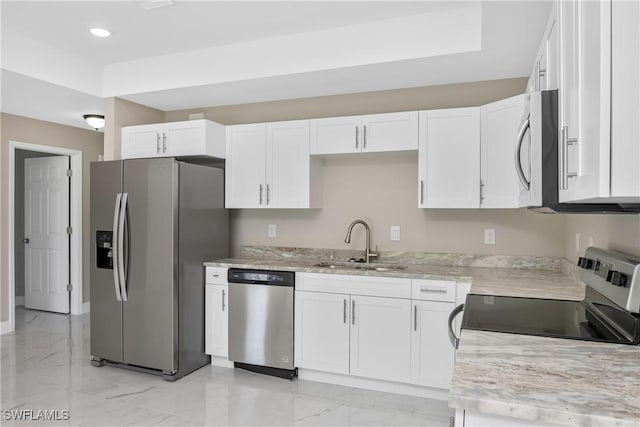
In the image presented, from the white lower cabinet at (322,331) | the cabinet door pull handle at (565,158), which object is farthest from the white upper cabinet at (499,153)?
the cabinet door pull handle at (565,158)

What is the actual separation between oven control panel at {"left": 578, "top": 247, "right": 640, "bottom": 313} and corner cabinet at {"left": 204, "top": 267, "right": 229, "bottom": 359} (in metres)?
2.64

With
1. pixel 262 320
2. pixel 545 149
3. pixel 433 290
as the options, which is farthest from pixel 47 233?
pixel 545 149

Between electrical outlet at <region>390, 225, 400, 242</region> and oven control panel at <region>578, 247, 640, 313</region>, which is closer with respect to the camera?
oven control panel at <region>578, 247, 640, 313</region>

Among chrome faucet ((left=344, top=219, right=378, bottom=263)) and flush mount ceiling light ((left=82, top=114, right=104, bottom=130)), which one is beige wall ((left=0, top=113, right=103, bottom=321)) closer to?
flush mount ceiling light ((left=82, top=114, right=104, bottom=130))

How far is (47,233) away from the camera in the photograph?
5656 mm

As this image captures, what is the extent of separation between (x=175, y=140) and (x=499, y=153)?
8.74 ft

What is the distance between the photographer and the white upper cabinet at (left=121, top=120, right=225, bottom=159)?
3775 mm

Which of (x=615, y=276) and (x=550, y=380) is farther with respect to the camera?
(x=615, y=276)

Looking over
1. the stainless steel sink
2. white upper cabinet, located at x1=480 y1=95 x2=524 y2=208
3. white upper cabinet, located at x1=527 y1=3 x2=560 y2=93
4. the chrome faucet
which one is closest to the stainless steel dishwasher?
the stainless steel sink

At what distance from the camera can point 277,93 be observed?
12.6ft

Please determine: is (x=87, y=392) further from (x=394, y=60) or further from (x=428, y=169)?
(x=394, y=60)

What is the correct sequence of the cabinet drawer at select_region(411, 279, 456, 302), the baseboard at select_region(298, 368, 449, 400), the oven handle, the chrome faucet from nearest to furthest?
the oven handle, the cabinet drawer at select_region(411, 279, 456, 302), the baseboard at select_region(298, 368, 449, 400), the chrome faucet

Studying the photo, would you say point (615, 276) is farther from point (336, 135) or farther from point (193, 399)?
point (193, 399)

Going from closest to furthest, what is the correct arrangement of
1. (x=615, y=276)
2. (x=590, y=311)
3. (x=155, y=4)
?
(x=615, y=276) → (x=590, y=311) → (x=155, y=4)
